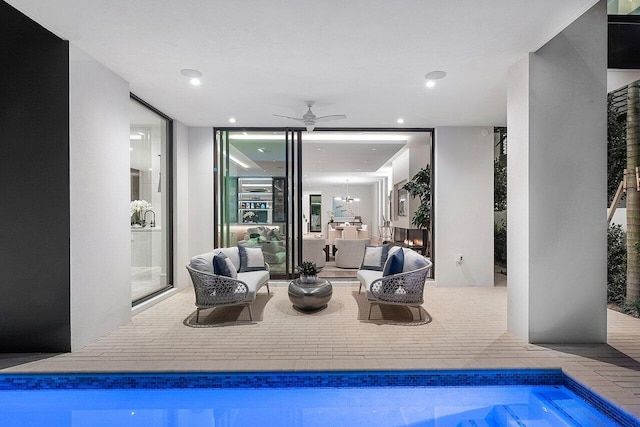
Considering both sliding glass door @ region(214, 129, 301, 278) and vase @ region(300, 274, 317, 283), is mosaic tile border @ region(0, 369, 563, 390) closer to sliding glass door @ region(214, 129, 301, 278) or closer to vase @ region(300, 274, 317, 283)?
vase @ region(300, 274, 317, 283)

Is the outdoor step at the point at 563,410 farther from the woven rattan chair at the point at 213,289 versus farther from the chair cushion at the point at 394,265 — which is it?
the woven rattan chair at the point at 213,289

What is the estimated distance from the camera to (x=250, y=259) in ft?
16.4

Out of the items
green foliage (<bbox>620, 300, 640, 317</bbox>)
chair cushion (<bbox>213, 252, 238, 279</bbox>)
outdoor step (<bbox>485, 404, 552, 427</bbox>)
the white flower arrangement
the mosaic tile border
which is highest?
the white flower arrangement

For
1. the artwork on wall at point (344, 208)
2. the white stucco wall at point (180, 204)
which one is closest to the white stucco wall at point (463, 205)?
the white stucco wall at point (180, 204)

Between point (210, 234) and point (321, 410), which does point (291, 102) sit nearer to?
point (210, 234)

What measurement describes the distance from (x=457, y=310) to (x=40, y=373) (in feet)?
15.2

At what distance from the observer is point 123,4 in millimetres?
2283

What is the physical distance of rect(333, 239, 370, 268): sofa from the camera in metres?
6.84

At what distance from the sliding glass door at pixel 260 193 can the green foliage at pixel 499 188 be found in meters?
4.12

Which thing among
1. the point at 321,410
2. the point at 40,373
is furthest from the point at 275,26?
the point at 40,373

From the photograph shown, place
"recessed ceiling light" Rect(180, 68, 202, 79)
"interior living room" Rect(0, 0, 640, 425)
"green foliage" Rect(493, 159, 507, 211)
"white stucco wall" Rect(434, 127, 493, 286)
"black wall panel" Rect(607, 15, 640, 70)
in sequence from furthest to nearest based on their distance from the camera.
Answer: "green foliage" Rect(493, 159, 507, 211)
"white stucco wall" Rect(434, 127, 493, 286)
"black wall panel" Rect(607, 15, 640, 70)
"recessed ceiling light" Rect(180, 68, 202, 79)
"interior living room" Rect(0, 0, 640, 425)

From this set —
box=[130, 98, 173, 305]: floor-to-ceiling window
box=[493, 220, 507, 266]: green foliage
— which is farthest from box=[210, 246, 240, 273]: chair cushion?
box=[493, 220, 507, 266]: green foliage

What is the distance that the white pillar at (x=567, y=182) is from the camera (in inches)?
119

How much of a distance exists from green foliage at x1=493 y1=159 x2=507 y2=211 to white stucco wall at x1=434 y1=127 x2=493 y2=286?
78 cm
